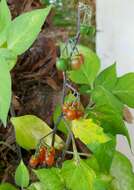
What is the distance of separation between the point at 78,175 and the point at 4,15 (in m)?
0.20

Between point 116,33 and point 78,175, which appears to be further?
point 116,33

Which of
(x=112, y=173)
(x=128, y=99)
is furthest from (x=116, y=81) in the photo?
(x=112, y=173)

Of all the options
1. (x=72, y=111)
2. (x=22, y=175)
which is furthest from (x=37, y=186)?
(x=72, y=111)

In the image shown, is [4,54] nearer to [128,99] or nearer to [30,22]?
[30,22]

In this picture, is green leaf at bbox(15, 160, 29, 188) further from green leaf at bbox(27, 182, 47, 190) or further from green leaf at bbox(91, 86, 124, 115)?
green leaf at bbox(91, 86, 124, 115)

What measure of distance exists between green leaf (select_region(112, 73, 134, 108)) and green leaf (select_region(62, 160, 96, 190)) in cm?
9

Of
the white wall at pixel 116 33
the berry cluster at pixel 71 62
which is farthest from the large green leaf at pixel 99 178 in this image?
the white wall at pixel 116 33

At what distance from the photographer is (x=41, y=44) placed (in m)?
0.64

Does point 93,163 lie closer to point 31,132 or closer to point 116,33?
point 31,132

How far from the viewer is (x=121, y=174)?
54 centimetres

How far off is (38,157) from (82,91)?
0.11 metres

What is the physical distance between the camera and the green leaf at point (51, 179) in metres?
0.48

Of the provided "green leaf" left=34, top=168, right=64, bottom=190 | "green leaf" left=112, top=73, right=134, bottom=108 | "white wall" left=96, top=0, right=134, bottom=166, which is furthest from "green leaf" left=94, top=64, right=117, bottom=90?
"white wall" left=96, top=0, right=134, bottom=166

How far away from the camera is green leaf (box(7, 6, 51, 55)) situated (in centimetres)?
41
